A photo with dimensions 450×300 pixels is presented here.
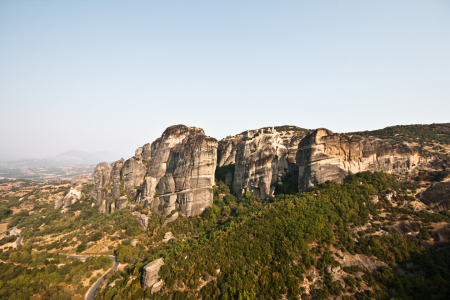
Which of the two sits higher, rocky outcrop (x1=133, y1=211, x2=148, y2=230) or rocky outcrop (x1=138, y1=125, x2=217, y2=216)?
rocky outcrop (x1=138, y1=125, x2=217, y2=216)

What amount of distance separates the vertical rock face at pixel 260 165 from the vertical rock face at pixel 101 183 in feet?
121

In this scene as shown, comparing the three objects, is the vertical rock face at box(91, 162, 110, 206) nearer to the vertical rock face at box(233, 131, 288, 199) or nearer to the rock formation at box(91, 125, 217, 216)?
the rock formation at box(91, 125, 217, 216)

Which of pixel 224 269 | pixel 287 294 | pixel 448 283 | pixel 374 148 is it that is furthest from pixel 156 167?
pixel 448 283

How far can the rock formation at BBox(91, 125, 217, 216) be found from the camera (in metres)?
48.9

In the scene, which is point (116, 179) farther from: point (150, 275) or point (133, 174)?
point (150, 275)

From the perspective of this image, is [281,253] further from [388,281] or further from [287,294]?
[388,281]

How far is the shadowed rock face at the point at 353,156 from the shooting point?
124 feet

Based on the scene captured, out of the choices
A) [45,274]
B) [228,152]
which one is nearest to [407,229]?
[228,152]

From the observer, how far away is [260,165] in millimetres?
50250

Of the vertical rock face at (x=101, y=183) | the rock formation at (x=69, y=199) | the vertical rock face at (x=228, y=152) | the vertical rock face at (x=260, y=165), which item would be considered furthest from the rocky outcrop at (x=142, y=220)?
the vertical rock face at (x=228, y=152)

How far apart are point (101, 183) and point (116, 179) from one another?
20.2ft

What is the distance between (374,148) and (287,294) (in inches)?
1203

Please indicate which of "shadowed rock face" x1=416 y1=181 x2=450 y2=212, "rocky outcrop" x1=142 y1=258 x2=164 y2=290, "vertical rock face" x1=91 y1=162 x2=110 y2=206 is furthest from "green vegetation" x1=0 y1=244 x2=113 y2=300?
"shadowed rock face" x1=416 y1=181 x2=450 y2=212

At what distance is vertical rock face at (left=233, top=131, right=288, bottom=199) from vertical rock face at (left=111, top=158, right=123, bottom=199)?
3116 centimetres
